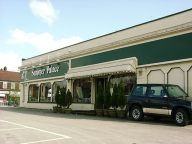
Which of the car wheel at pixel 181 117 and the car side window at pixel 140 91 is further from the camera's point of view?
the car side window at pixel 140 91

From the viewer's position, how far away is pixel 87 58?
2964 centimetres

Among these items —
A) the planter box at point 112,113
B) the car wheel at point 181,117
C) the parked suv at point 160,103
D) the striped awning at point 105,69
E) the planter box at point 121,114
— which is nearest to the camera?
the car wheel at point 181,117

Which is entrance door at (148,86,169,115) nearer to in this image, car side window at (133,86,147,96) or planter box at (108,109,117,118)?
car side window at (133,86,147,96)

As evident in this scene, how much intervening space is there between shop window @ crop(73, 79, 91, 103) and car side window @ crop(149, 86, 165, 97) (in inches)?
482

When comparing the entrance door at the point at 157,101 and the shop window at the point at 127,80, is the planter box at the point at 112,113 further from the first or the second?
the entrance door at the point at 157,101

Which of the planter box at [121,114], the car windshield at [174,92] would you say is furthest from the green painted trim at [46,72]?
the car windshield at [174,92]

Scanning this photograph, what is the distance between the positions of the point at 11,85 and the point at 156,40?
62305 millimetres

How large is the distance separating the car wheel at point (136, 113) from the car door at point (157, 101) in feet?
1.85

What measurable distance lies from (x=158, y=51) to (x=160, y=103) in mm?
6128

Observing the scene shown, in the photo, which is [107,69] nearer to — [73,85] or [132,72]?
[132,72]

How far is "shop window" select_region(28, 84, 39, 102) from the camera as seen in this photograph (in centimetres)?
3919

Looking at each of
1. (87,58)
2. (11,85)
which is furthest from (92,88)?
(11,85)

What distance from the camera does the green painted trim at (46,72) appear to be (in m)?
33.7

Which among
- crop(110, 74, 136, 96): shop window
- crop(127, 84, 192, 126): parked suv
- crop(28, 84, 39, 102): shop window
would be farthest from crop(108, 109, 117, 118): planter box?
crop(28, 84, 39, 102): shop window
